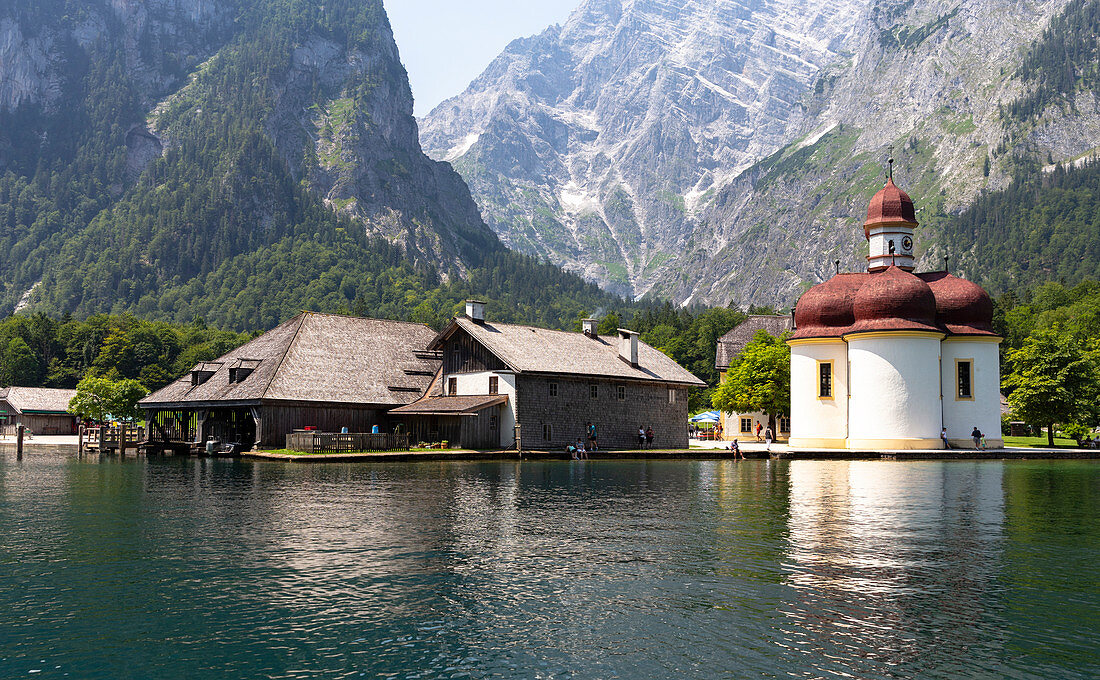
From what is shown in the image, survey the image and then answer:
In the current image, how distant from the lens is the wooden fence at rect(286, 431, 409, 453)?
58.6 metres

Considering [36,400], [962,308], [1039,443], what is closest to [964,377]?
[962,308]

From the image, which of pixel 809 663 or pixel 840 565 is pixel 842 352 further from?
pixel 809 663

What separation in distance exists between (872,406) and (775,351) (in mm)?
20126

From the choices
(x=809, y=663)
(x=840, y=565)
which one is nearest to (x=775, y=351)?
(x=840, y=565)

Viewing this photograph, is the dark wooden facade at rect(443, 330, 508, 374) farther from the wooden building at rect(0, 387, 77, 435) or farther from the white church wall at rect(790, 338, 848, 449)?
the wooden building at rect(0, 387, 77, 435)

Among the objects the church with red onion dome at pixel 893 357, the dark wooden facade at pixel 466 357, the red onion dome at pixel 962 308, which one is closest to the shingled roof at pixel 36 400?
the dark wooden facade at pixel 466 357

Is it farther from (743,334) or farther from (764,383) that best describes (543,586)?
(743,334)

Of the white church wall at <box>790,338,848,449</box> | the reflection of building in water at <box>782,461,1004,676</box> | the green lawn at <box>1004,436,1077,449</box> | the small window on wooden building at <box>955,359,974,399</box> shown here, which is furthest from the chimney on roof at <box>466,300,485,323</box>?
the green lawn at <box>1004,436,1077,449</box>

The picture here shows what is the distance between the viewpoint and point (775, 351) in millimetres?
85750

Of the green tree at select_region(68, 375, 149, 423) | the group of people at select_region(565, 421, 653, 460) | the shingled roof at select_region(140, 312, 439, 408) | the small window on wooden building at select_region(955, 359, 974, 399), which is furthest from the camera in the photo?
the green tree at select_region(68, 375, 149, 423)

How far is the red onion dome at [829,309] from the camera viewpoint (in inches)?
2780

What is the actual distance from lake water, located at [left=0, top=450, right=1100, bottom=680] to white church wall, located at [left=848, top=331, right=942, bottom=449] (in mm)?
31630

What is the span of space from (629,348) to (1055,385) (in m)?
34.7

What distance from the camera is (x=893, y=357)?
215ft
